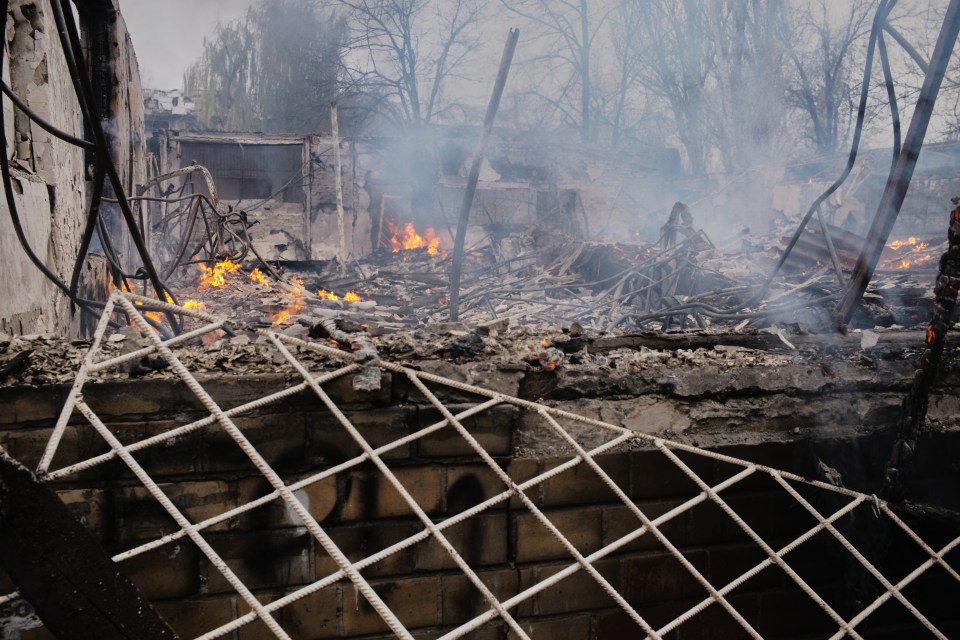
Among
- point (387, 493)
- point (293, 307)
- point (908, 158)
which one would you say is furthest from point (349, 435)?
point (293, 307)

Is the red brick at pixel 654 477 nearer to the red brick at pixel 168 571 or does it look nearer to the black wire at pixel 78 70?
the red brick at pixel 168 571

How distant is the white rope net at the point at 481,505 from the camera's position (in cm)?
143

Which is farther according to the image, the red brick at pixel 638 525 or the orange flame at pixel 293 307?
the orange flame at pixel 293 307

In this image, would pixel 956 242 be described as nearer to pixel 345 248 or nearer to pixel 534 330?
pixel 534 330

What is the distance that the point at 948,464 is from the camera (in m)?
2.28

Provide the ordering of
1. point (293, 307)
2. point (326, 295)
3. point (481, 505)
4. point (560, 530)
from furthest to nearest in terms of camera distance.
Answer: point (326, 295) → point (293, 307) → point (560, 530) → point (481, 505)

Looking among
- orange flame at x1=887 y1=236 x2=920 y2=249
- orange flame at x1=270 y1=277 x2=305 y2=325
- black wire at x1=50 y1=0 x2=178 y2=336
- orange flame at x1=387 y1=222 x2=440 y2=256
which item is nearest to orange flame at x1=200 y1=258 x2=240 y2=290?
orange flame at x1=270 y1=277 x2=305 y2=325

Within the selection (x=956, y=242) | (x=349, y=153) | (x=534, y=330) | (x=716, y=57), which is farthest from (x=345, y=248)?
(x=956, y=242)

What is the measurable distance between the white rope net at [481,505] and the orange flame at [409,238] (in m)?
15.2

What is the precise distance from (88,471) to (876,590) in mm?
2504

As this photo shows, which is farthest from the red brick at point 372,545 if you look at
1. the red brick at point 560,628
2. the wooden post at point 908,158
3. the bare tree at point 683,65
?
the bare tree at point 683,65

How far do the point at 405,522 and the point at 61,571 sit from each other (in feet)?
3.20

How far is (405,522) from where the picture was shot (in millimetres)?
1959

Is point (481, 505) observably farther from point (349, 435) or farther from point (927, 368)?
point (927, 368)
